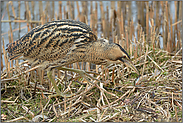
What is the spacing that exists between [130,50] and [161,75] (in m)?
0.64

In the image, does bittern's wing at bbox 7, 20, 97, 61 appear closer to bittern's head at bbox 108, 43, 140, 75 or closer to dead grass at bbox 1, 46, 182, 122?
bittern's head at bbox 108, 43, 140, 75

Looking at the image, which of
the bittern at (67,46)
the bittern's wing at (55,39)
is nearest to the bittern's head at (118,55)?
the bittern at (67,46)

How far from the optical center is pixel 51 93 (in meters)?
3.96

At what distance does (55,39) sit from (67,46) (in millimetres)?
185

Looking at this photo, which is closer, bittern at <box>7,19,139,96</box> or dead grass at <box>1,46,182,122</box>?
dead grass at <box>1,46,182,122</box>

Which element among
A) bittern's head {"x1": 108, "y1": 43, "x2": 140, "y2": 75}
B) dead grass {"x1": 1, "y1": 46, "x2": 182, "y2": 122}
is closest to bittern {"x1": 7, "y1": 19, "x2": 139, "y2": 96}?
bittern's head {"x1": 108, "y1": 43, "x2": 140, "y2": 75}

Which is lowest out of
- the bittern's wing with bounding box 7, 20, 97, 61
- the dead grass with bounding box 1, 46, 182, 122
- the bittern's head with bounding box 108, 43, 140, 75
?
the dead grass with bounding box 1, 46, 182, 122

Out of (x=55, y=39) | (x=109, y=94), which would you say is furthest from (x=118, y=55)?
(x=55, y=39)

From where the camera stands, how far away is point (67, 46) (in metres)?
3.68

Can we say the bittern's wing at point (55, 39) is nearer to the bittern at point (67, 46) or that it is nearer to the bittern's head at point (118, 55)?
the bittern at point (67, 46)

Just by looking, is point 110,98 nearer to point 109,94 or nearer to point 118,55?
point 109,94

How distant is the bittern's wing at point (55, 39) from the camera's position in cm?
365

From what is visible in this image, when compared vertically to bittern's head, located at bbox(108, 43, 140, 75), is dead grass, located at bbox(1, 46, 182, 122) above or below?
below

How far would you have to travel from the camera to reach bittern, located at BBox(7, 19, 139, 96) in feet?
12.0
